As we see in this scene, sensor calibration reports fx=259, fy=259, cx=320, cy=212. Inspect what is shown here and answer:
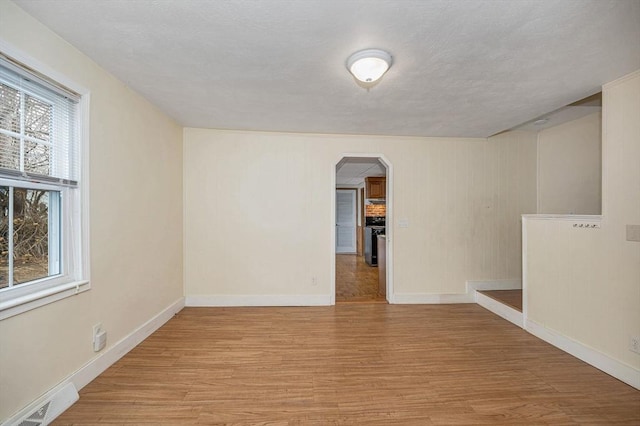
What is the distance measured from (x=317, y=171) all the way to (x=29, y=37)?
2780 mm

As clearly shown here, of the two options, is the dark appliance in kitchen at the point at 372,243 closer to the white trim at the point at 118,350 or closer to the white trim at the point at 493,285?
→ the white trim at the point at 493,285

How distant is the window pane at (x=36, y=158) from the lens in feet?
5.19

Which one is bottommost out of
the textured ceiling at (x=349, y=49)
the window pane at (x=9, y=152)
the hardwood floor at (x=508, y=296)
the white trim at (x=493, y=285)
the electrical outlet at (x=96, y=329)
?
the hardwood floor at (x=508, y=296)

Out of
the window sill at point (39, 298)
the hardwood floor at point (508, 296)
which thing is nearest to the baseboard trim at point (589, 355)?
the hardwood floor at point (508, 296)

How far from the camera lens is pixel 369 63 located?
1.84 m

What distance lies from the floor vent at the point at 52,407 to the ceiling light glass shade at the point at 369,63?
9.76 feet

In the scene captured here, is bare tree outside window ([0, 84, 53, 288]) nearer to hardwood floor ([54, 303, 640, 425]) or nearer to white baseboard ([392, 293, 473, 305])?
hardwood floor ([54, 303, 640, 425])

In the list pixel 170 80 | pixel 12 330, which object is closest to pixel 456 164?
pixel 170 80

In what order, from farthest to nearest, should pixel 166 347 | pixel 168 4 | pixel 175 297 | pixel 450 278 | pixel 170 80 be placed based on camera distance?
pixel 450 278 < pixel 175 297 < pixel 166 347 < pixel 170 80 < pixel 168 4

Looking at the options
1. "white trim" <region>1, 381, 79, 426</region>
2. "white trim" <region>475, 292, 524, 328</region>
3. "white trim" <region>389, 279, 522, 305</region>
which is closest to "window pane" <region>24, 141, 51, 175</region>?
"white trim" <region>1, 381, 79, 426</region>

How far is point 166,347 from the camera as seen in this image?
2.51 meters

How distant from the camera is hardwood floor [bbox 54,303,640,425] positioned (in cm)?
169

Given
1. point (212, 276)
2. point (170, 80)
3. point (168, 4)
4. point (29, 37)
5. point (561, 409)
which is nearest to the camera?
point (168, 4)

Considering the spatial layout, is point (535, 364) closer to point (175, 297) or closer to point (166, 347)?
point (166, 347)
